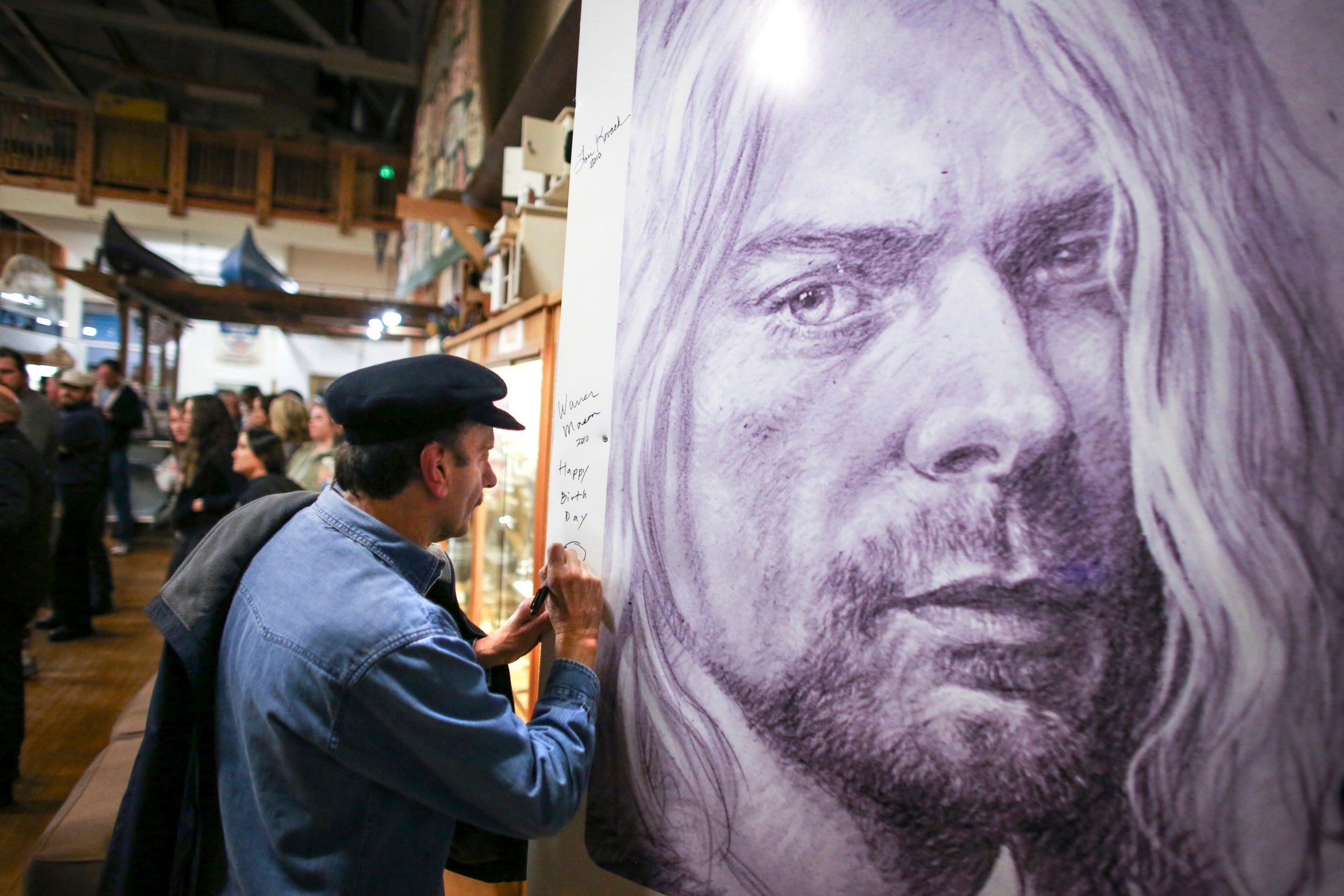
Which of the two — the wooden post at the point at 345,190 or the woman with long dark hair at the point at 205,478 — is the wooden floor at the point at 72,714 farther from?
the wooden post at the point at 345,190

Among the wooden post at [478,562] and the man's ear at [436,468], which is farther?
the wooden post at [478,562]

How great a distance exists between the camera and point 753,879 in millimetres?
1028

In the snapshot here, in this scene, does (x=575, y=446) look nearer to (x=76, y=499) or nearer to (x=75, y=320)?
(x=76, y=499)

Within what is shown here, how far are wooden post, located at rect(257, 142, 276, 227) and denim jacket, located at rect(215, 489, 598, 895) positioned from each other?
11752 millimetres

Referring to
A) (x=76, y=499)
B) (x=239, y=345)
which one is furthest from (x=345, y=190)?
(x=76, y=499)

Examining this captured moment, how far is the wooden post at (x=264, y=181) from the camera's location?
1098 cm

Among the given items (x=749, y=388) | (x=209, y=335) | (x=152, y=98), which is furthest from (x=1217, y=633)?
(x=209, y=335)

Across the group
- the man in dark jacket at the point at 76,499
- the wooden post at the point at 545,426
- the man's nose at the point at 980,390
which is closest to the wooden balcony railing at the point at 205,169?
the man in dark jacket at the point at 76,499

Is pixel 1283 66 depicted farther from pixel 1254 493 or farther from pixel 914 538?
pixel 914 538

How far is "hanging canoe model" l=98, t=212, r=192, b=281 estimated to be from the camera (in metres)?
8.18

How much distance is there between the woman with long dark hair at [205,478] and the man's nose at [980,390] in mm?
3493

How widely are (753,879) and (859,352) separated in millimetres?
728

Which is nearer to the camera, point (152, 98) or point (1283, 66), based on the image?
point (1283, 66)
